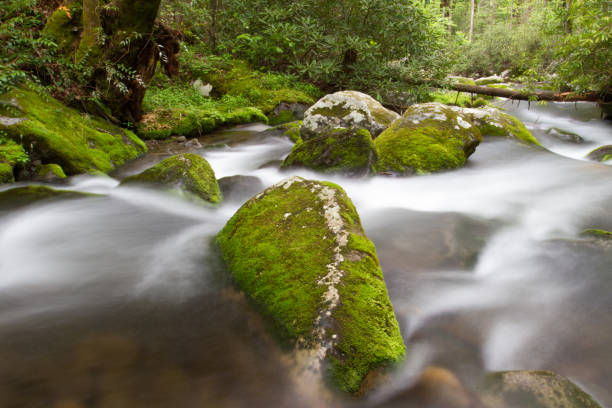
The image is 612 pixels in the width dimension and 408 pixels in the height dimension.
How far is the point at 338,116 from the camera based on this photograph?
24.3 feet

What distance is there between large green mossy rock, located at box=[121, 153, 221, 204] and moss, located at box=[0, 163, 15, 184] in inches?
63.9

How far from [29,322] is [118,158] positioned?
4.94m

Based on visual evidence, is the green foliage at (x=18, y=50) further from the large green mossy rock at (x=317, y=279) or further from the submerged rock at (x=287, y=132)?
the submerged rock at (x=287, y=132)

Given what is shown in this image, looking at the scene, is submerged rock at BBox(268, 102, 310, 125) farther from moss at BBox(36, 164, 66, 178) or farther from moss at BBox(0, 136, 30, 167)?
moss at BBox(0, 136, 30, 167)

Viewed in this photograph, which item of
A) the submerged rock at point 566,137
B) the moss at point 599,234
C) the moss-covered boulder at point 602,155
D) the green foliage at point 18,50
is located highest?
the green foliage at point 18,50

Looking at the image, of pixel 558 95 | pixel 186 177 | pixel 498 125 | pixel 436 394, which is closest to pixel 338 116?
pixel 186 177

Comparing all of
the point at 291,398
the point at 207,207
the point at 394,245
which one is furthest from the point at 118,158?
the point at 291,398

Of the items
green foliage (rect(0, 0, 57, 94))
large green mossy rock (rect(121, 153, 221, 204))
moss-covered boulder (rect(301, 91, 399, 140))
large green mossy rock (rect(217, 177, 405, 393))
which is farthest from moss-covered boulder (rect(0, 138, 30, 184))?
moss-covered boulder (rect(301, 91, 399, 140))

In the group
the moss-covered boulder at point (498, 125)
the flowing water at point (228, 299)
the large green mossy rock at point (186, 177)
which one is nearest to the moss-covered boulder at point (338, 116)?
the flowing water at point (228, 299)

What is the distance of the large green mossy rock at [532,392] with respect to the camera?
1.75m

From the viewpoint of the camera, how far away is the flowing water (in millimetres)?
1961

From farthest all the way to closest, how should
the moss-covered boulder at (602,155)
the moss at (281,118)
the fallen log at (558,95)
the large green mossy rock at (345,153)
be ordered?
the moss at (281,118) < the fallen log at (558,95) < the moss-covered boulder at (602,155) < the large green mossy rock at (345,153)

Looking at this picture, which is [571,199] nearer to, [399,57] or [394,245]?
[394,245]

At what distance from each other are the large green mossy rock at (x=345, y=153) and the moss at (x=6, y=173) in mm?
4419
